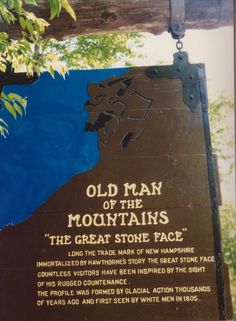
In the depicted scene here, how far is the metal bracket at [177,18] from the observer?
122 inches

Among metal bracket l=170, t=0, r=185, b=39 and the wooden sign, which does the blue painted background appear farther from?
metal bracket l=170, t=0, r=185, b=39

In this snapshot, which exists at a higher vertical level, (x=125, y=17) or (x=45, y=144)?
(x=125, y=17)

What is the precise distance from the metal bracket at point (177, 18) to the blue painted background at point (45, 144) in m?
0.55

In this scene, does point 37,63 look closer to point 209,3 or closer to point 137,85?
point 137,85

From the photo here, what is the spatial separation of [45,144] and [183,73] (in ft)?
4.18

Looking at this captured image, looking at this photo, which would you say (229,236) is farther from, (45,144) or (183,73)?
(45,144)

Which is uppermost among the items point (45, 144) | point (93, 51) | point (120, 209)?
point (93, 51)

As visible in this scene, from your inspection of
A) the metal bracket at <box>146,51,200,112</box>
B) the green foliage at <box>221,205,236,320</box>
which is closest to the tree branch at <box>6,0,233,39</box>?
the metal bracket at <box>146,51,200,112</box>

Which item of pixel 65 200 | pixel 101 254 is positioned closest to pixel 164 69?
pixel 65 200

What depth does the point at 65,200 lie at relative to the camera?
2.89 meters

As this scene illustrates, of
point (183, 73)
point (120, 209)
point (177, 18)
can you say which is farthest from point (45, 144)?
point (177, 18)

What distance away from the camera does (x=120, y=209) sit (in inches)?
112

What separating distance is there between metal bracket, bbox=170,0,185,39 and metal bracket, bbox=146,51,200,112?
170mm

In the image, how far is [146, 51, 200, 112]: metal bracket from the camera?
9.95ft
